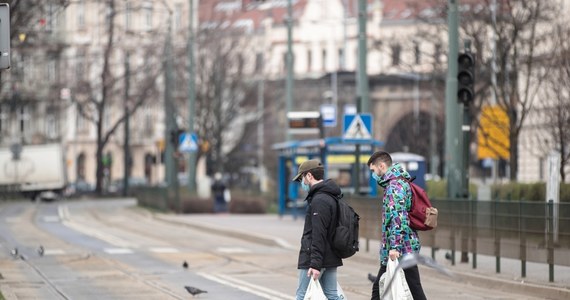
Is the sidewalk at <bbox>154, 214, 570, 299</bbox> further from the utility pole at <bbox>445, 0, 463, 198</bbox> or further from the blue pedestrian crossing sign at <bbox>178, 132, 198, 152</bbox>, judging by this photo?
the blue pedestrian crossing sign at <bbox>178, 132, 198, 152</bbox>

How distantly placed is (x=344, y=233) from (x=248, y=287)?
30.4 feet

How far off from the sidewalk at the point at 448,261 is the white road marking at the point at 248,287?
10.5ft

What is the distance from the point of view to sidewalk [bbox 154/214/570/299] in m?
22.0

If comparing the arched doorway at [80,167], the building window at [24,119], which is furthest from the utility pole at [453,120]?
the arched doorway at [80,167]

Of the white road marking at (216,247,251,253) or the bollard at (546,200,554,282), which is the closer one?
the bollard at (546,200,554,282)

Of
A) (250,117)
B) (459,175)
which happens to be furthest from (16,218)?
(250,117)

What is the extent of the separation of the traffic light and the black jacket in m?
12.1

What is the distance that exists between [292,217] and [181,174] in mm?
72449

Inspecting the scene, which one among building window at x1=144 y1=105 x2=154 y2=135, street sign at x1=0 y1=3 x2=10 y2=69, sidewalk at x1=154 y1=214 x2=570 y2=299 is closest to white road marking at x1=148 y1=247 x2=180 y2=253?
sidewalk at x1=154 y1=214 x2=570 y2=299

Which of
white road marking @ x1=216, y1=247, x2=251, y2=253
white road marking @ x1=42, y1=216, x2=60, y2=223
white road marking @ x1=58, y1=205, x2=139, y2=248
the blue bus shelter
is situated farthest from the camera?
white road marking @ x1=42, y1=216, x2=60, y2=223

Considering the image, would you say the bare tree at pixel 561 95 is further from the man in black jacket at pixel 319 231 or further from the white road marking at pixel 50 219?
the man in black jacket at pixel 319 231

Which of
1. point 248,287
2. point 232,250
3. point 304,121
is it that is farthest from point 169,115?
point 248,287

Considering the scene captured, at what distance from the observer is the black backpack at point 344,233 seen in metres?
14.3

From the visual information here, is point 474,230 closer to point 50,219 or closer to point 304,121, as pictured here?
point 304,121
